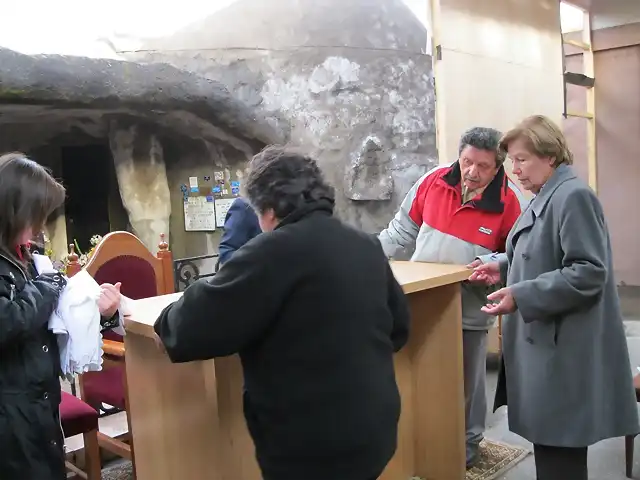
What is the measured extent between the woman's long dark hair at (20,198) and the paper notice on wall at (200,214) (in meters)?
4.67

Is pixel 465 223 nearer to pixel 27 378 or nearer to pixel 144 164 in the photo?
pixel 27 378

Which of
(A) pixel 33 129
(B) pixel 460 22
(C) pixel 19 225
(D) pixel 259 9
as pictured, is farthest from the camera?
(A) pixel 33 129

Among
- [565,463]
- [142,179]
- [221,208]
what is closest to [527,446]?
[565,463]

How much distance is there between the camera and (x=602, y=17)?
6.56m

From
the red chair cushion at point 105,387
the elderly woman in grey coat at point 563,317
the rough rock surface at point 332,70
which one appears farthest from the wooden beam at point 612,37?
the red chair cushion at point 105,387

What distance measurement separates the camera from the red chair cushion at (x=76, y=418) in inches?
80.7

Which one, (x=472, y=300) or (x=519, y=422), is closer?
(x=519, y=422)

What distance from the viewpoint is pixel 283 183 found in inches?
48.9

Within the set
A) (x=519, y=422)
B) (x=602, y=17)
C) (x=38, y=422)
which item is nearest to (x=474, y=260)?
(x=519, y=422)

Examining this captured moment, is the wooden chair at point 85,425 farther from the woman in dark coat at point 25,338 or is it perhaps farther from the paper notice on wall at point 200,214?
the paper notice on wall at point 200,214

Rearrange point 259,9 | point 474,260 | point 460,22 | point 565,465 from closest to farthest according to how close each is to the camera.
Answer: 1. point 565,465
2. point 474,260
3. point 460,22
4. point 259,9

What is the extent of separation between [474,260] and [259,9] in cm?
381

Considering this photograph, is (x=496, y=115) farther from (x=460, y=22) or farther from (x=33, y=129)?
(x=33, y=129)

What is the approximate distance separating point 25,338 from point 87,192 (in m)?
5.29
